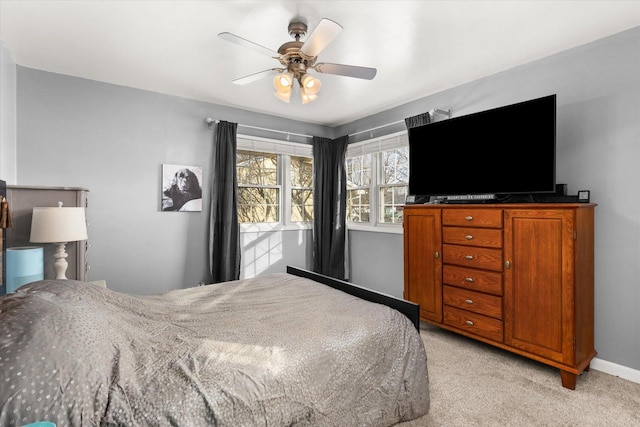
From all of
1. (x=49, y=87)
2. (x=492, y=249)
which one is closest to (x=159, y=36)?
(x=49, y=87)

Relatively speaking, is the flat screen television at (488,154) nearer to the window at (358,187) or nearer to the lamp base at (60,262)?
the window at (358,187)

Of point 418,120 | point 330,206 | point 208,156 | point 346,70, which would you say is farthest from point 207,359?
point 330,206

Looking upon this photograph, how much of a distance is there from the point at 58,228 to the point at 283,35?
7.32 feet

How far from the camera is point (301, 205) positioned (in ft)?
16.5

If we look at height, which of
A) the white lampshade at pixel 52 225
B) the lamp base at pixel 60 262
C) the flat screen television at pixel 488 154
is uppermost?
the flat screen television at pixel 488 154

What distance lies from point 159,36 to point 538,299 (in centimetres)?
352

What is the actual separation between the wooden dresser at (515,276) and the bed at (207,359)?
119cm

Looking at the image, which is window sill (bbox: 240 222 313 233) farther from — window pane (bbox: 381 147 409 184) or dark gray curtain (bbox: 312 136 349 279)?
window pane (bbox: 381 147 409 184)

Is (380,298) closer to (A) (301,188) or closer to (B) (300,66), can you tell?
(B) (300,66)

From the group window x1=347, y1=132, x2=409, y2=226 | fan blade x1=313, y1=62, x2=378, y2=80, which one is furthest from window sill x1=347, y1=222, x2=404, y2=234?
fan blade x1=313, y1=62, x2=378, y2=80

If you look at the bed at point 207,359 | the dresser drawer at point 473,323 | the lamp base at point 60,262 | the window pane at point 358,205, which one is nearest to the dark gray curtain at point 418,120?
the window pane at point 358,205

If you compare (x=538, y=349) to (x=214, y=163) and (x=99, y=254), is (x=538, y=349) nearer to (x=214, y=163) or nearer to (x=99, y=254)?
(x=214, y=163)

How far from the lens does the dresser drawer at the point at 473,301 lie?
2.72 metres

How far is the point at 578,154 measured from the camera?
2.70 meters
